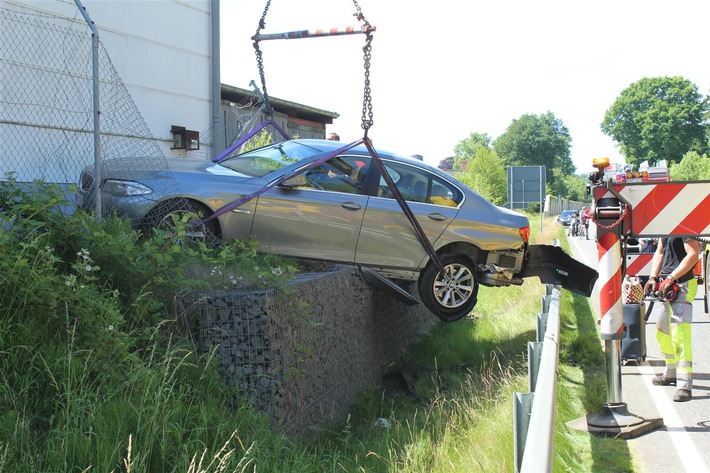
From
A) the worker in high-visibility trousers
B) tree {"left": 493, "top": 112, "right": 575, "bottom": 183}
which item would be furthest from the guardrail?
tree {"left": 493, "top": 112, "right": 575, "bottom": 183}

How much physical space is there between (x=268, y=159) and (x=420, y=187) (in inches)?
70.7

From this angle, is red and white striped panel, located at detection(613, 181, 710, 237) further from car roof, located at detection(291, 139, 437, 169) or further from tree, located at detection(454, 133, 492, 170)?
tree, located at detection(454, 133, 492, 170)

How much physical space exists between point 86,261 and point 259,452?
6.03 ft

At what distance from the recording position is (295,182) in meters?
8.55

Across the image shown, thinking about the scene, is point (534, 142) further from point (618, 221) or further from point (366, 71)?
point (618, 221)

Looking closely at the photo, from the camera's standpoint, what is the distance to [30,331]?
5.13 m

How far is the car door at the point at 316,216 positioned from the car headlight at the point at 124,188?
1.19 meters

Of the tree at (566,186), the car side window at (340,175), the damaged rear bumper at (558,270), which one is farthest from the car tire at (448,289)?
the tree at (566,186)

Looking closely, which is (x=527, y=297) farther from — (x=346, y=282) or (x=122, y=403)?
(x=122, y=403)

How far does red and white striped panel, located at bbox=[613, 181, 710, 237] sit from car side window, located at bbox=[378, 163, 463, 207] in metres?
3.15

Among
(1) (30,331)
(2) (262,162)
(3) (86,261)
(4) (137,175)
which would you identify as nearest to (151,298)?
(3) (86,261)

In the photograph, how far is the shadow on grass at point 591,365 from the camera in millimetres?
5555

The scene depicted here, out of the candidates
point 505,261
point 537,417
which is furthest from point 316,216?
point 537,417

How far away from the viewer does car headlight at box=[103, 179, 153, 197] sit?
7.89 meters
